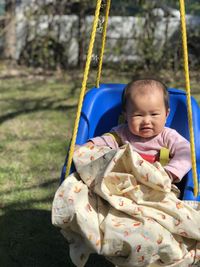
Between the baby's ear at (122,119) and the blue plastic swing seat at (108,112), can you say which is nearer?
the blue plastic swing seat at (108,112)

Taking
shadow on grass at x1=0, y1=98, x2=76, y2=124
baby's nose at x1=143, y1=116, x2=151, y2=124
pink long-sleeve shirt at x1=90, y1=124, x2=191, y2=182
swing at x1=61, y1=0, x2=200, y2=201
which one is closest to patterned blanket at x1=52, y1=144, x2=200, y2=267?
pink long-sleeve shirt at x1=90, y1=124, x2=191, y2=182

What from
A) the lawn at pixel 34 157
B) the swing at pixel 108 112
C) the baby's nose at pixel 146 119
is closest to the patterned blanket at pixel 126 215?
the baby's nose at pixel 146 119

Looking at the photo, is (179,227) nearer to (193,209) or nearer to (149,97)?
(193,209)

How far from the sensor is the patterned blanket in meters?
2.38

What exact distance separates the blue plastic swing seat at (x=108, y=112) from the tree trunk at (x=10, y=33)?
4.54 metres

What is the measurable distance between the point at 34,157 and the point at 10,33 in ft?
11.8

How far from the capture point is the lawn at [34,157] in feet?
10.6

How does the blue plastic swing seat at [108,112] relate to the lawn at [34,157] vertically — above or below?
above

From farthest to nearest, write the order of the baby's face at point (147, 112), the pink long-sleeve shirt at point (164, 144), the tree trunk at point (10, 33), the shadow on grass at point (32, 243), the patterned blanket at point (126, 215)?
1. the tree trunk at point (10, 33)
2. the shadow on grass at point (32, 243)
3. the baby's face at point (147, 112)
4. the pink long-sleeve shirt at point (164, 144)
5. the patterned blanket at point (126, 215)

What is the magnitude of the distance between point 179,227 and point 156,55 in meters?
5.08

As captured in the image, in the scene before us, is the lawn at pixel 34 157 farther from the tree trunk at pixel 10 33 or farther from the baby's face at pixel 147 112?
the baby's face at pixel 147 112

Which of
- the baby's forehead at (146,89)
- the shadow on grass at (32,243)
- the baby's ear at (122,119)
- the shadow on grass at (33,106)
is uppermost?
the baby's forehead at (146,89)

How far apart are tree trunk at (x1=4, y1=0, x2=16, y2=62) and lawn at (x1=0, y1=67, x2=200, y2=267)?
1.99ft

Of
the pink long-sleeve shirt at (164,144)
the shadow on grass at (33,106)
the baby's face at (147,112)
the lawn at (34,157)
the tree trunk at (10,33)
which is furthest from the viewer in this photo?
the tree trunk at (10,33)
